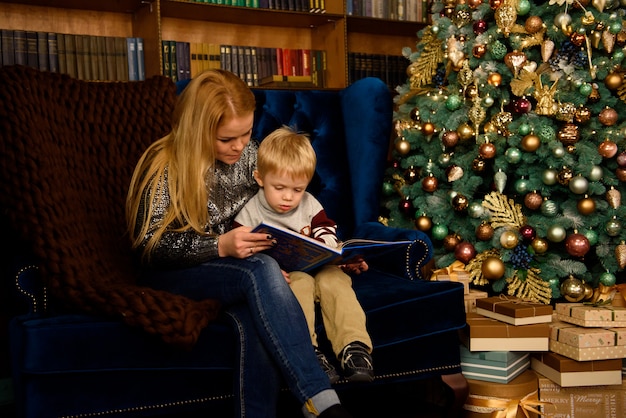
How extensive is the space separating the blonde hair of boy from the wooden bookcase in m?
1.54

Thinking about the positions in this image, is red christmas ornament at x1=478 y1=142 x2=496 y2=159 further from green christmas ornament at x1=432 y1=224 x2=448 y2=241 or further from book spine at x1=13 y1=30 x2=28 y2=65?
book spine at x1=13 y1=30 x2=28 y2=65

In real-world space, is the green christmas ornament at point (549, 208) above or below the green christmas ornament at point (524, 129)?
below

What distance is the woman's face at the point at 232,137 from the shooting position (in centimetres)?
175

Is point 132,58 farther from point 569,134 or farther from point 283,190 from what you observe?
point 569,134

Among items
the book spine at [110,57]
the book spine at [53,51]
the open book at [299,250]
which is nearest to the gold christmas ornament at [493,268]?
the open book at [299,250]

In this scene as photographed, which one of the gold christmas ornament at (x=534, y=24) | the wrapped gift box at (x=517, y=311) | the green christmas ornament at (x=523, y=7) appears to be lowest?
the wrapped gift box at (x=517, y=311)

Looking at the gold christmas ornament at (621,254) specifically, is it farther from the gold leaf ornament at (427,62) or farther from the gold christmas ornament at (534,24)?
→ the gold leaf ornament at (427,62)

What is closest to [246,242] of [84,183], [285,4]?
[84,183]

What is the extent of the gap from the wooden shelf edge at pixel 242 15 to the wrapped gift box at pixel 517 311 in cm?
206

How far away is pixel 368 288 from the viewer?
189cm

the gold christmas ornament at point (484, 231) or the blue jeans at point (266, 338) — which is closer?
the blue jeans at point (266, 338)

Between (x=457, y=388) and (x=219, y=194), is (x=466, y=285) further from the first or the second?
(x=219, y=194)

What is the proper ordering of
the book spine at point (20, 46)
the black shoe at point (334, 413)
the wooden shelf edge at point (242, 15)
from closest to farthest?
1. the black shoe at point (334, 413)
2. the book spine at point (20, 46)
3. the wooden shelf edge at point (242, 15)

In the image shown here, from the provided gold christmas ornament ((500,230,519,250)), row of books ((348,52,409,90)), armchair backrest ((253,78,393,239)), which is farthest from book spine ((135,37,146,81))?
gold christmas ornament ((500,230,519,250))
